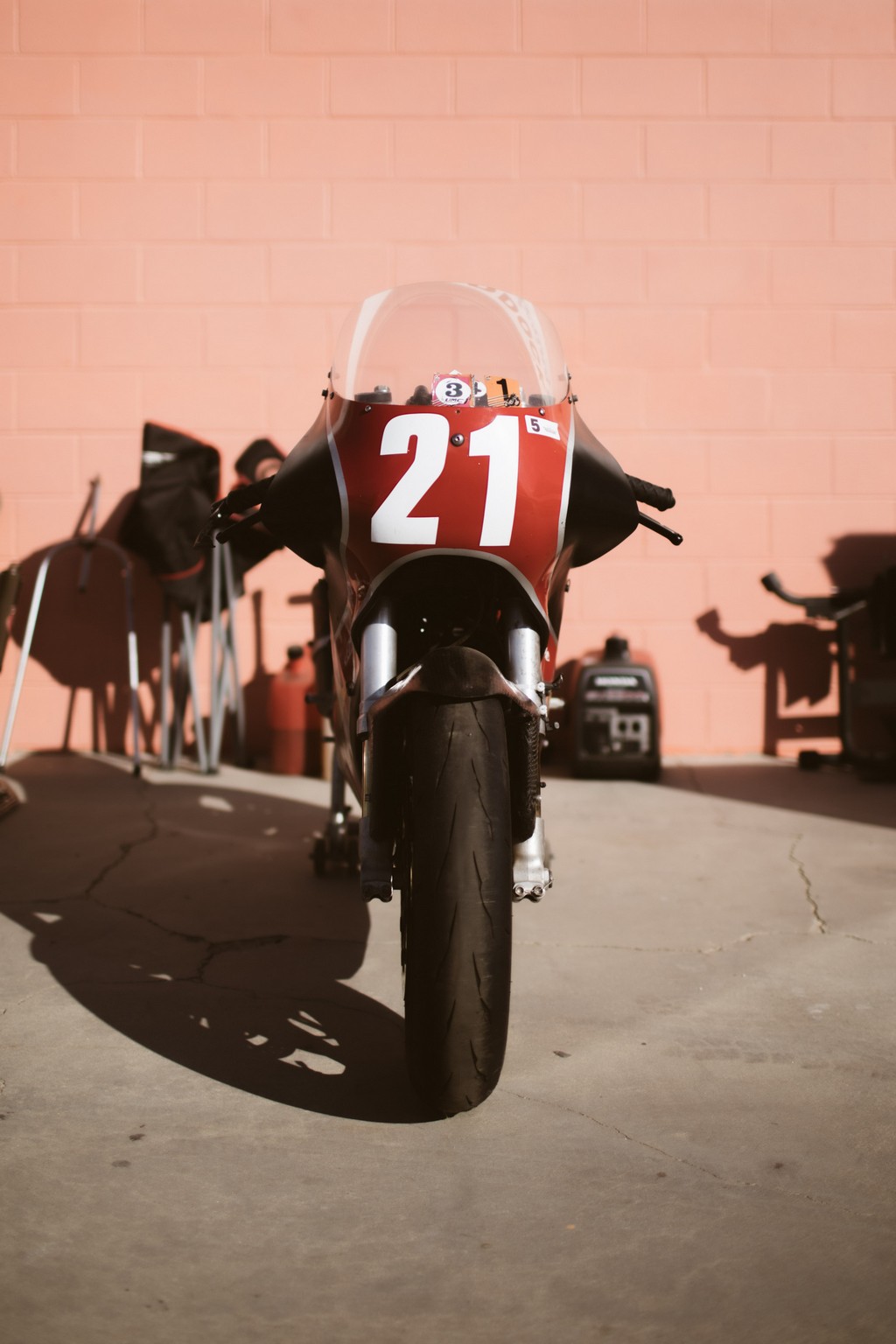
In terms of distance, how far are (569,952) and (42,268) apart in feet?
14.3

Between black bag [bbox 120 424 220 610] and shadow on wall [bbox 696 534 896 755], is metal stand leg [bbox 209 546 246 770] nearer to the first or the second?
black bag [bbox 120 424 220 610]

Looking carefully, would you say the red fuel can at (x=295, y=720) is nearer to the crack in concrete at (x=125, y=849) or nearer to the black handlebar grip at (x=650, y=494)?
the crack in concrete at (x=125, y=849)

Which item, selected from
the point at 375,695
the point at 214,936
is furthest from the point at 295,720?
the point at 375,695

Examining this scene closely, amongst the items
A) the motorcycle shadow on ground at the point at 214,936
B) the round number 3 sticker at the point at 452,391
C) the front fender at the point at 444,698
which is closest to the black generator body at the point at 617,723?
the motorcycle shadow on ground at the point at 214,936

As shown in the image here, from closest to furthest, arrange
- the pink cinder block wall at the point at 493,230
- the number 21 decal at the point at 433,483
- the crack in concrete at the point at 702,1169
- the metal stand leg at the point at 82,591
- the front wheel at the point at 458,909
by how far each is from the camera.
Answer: the crack in concrete at the point at 702,1169 < the front wheel at the point at 458,909 < the number 21 decal at the point at 433,483 < the metal stand leg at the point at 82,591 < the pink cinder block wall at the point at 493,230

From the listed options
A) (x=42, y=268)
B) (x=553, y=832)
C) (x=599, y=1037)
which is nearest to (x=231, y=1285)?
(x=599, y=1037)

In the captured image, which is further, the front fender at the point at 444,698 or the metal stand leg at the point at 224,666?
the metal stand leg at the point at 224,666

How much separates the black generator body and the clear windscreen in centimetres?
281

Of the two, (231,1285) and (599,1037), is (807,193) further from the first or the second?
(231,1285)

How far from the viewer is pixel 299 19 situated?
5953 millimetres

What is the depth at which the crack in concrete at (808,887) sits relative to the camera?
3473 millimetres

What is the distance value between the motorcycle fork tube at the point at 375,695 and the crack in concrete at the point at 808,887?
1.47 m

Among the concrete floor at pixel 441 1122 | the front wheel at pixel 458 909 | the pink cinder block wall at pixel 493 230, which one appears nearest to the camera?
the concrete floor at pixel 441 1122

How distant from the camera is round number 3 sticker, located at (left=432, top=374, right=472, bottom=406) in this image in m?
2.50
